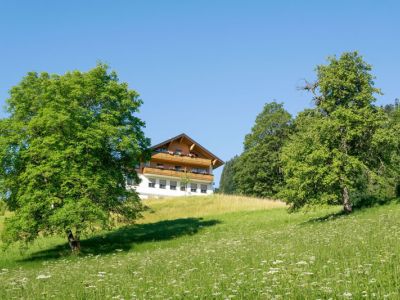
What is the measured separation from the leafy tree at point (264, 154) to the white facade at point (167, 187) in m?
7.25

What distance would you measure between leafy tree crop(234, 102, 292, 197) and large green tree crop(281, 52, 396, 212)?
4359cm

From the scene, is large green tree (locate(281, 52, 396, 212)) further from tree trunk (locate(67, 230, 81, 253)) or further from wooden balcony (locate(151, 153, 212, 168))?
wooden balcony (locate(151, 153, 212, 168))

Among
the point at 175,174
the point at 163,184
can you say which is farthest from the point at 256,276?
the point at 163,184

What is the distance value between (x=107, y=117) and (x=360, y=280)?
94.8ft

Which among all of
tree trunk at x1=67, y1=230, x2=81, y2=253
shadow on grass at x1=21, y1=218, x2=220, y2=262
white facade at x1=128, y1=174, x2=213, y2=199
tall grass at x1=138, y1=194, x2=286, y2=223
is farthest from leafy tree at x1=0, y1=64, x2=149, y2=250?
white facade at x1=128, y1=174, x2=213, y2=199

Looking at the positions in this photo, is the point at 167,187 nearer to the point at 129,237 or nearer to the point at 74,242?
the point at 129,237

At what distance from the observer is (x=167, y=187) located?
290 ft

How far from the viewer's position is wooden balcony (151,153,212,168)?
285 feet

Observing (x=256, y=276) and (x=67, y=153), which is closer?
(x=256, y=276)

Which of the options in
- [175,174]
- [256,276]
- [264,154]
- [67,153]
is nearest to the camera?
[256,276]

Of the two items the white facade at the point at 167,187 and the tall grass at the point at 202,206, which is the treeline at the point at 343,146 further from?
the white facade at the point at 167,187

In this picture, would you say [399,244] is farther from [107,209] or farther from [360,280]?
[107,209]

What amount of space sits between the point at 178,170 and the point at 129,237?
48.1 meters

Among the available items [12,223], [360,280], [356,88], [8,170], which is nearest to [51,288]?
[360,280]
